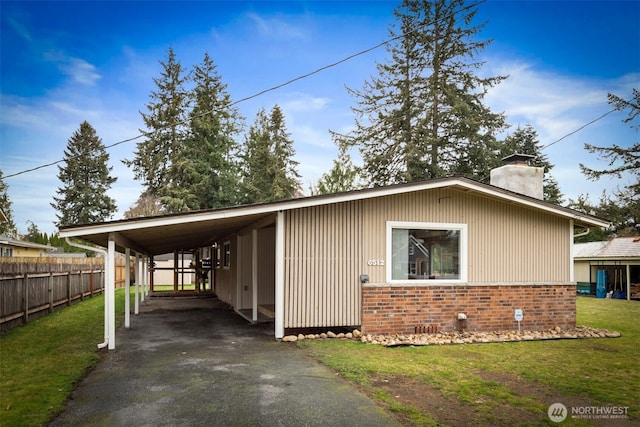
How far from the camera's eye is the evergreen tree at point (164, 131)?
29.2 m

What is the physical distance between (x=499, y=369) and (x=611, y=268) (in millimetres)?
21955

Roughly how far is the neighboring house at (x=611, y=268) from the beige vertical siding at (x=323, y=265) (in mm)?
16983

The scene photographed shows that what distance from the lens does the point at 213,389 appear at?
17.5ft

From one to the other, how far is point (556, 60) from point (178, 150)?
21.8 metres

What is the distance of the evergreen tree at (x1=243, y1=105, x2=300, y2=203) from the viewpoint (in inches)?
1224

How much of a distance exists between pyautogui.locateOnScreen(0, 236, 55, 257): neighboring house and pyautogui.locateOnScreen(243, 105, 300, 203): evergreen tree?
13.2m

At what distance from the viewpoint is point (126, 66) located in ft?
53.1

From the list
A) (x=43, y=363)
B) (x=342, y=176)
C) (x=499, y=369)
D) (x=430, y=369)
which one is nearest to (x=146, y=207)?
(x=342, y=176)

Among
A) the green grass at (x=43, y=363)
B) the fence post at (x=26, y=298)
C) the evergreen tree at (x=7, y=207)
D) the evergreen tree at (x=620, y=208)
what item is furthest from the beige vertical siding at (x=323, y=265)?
the evergreen tree at (x=7, y=207)

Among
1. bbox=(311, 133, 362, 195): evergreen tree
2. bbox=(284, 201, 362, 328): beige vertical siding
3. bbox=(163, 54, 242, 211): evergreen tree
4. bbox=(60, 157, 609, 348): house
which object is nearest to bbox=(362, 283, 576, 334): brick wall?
bbox=(60, 157, 609, 348): house

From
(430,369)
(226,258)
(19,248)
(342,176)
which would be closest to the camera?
(430,369)

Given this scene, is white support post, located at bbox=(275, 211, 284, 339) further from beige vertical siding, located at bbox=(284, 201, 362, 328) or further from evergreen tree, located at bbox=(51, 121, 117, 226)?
evergreen tree, located at bbox=(51, 121, 117, 226)

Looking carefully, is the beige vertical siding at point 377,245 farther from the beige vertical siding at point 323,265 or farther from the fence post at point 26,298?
the fence post at point 26,298

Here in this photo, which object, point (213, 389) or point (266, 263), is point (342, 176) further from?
point (213, 389)
